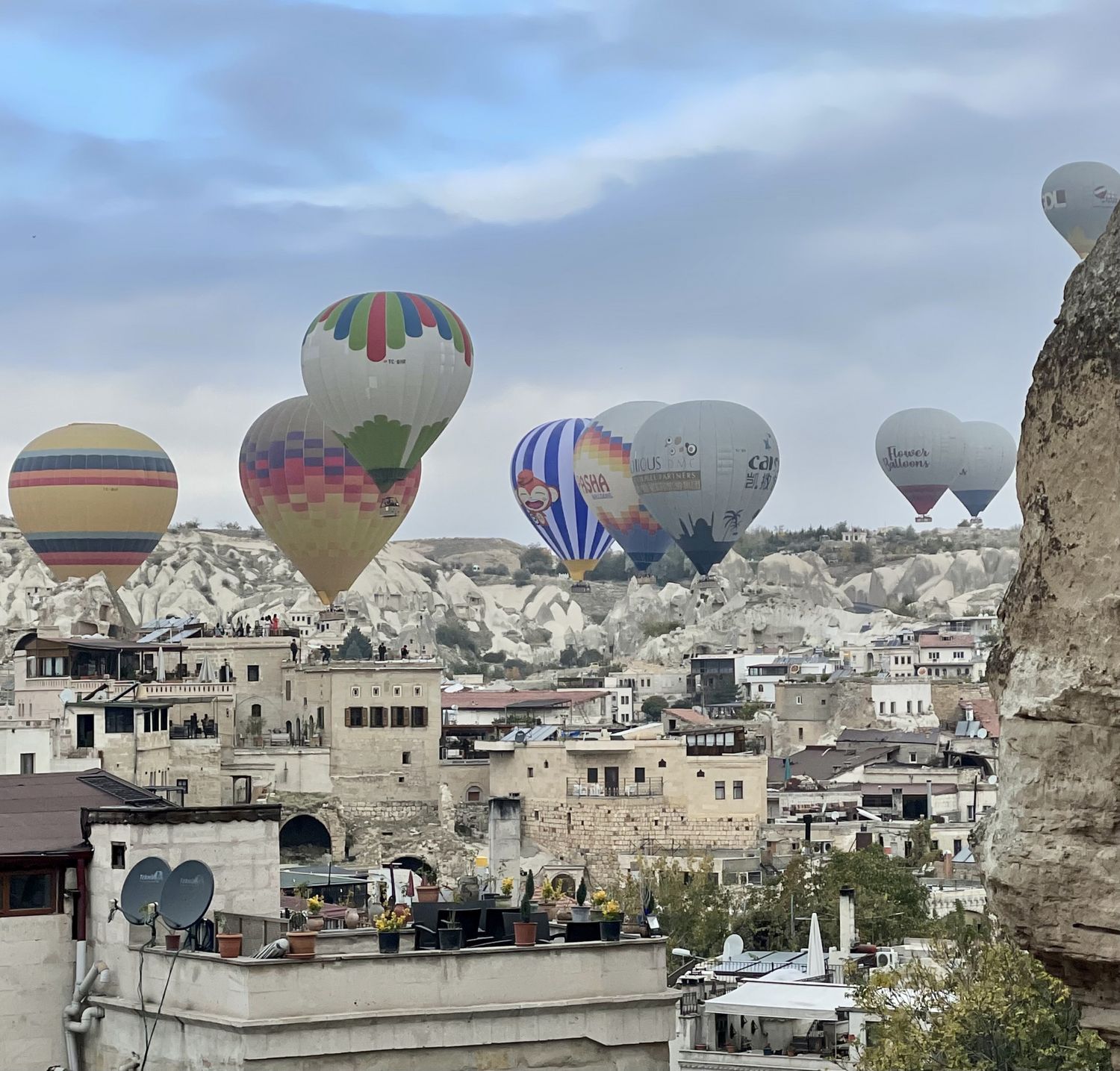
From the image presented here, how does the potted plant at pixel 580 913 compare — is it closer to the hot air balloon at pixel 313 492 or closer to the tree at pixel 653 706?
the hot air balloon at pixel 313 492

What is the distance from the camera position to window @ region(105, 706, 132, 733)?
54438mm

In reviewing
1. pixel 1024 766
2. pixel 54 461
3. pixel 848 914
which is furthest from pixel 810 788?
pixel 1024 766

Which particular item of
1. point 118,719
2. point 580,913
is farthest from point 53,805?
point 118,719

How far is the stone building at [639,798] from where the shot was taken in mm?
62625

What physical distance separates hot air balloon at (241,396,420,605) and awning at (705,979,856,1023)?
154 feet

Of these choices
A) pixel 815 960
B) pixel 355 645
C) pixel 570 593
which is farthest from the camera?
pixel 570 593

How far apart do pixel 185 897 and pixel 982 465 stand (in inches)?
4700

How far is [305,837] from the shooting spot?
62.5 metres

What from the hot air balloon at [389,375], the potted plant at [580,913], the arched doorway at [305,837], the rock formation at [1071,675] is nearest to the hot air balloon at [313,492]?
the hot air balloon at [389,375]

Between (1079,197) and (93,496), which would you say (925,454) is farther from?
(93,496)

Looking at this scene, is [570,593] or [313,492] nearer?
[313,492]

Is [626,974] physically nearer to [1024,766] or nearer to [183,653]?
[1024,766]

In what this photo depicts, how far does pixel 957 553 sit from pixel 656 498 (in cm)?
10329

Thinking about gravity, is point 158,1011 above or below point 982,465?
below
